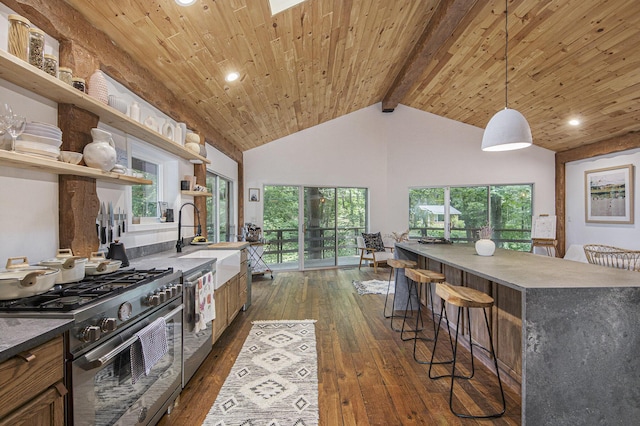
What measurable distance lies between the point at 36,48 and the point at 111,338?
1.47m

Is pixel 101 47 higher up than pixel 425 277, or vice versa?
pixel 101 47

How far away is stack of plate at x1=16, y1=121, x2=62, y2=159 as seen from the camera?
1.42 metres

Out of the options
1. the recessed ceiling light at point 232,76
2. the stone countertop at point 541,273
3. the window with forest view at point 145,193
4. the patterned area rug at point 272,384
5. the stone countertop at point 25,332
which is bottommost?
the patterned area rug at point 272,384

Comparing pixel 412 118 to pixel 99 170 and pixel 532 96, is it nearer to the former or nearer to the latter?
pixel 532 96

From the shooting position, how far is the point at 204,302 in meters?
2.36

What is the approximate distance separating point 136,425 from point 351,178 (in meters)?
6.18

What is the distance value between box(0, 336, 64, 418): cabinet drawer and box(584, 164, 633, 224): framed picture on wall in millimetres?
7498

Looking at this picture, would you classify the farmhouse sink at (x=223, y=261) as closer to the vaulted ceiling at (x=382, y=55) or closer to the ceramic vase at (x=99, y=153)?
the ceramic vase at (x=99, y=153)

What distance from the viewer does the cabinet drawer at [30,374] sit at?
87 centimetres

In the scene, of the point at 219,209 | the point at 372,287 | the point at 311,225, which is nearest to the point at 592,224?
the point at 372,287

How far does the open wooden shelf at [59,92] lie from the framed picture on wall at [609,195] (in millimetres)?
7208

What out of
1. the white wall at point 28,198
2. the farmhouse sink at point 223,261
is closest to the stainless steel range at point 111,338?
the white wall at point 28,198

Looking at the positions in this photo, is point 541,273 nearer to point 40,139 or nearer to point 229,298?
point 229,298

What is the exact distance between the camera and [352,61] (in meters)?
4.26
